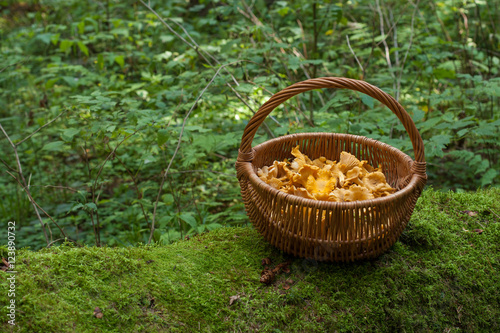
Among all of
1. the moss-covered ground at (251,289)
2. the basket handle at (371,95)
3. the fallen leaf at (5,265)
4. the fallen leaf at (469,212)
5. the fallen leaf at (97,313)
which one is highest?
the basket handle at (371,95)

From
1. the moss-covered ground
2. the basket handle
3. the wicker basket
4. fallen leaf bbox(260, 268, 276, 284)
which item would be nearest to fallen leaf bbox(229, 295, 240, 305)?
the moss-covered ground

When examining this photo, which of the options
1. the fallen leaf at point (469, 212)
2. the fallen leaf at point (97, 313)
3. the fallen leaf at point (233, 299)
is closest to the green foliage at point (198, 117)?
the fallen leaf at point (469, 212)

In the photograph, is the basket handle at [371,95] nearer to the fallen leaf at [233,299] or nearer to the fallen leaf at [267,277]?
the fallen leaf at [267,277]

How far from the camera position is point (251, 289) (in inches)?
66.7

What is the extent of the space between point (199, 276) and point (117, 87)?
106 inches

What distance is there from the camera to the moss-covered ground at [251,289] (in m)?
1.44

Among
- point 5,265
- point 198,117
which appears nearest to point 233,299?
point 5,265

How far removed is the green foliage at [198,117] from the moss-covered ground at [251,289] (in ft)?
1.83

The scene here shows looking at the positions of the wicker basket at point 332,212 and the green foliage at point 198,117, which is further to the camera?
the green foliage at point 198,117

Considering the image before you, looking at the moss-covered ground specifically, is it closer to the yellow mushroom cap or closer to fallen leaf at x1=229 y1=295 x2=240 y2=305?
fallen leaf at x1=229 y1=295 x2=240 y2=305

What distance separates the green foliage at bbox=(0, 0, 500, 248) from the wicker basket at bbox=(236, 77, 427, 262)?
25.1 inches

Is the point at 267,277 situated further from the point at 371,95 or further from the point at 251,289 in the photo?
the point at 371,95

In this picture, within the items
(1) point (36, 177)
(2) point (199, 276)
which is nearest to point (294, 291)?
(2) point (199, 276)

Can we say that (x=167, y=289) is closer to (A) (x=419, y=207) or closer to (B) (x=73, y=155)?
(A) (x=419, y=207)
